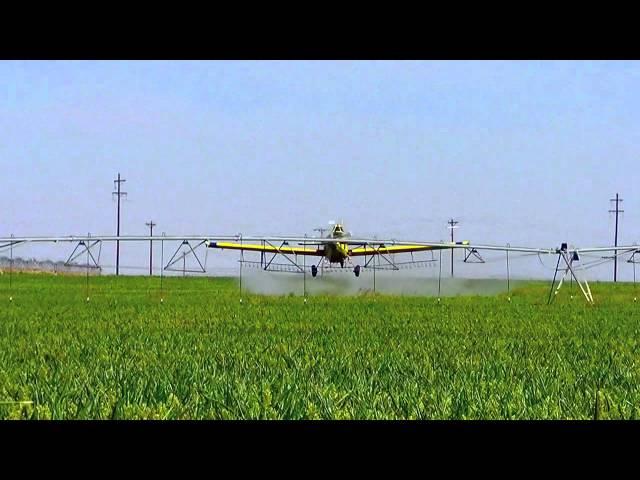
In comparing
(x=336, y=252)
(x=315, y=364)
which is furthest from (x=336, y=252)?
(x=315, y=364)

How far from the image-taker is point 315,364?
10.8 meters

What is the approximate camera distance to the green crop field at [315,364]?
6.00 meters

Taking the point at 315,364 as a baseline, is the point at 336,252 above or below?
above

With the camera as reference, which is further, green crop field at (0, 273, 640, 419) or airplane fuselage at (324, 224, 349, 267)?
airplane fuselage at (324, 224, 349, 267)

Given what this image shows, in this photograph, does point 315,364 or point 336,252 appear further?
point 336,252

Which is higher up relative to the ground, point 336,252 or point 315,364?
point 336,252

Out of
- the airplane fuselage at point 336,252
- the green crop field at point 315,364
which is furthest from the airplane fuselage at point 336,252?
the green crop field at point 315,364

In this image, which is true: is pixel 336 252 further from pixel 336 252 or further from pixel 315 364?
pixel 315 364

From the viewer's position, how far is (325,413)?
553 centimetres

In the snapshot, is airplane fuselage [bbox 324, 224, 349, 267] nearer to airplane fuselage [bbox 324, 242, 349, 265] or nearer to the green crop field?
airplane fuselage [bbox 324, 242, 349, 265]

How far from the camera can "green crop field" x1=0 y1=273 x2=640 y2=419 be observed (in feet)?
19.7

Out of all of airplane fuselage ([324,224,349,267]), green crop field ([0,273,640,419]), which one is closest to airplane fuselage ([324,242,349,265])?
airplane fuselage ([324,224,349,267])
